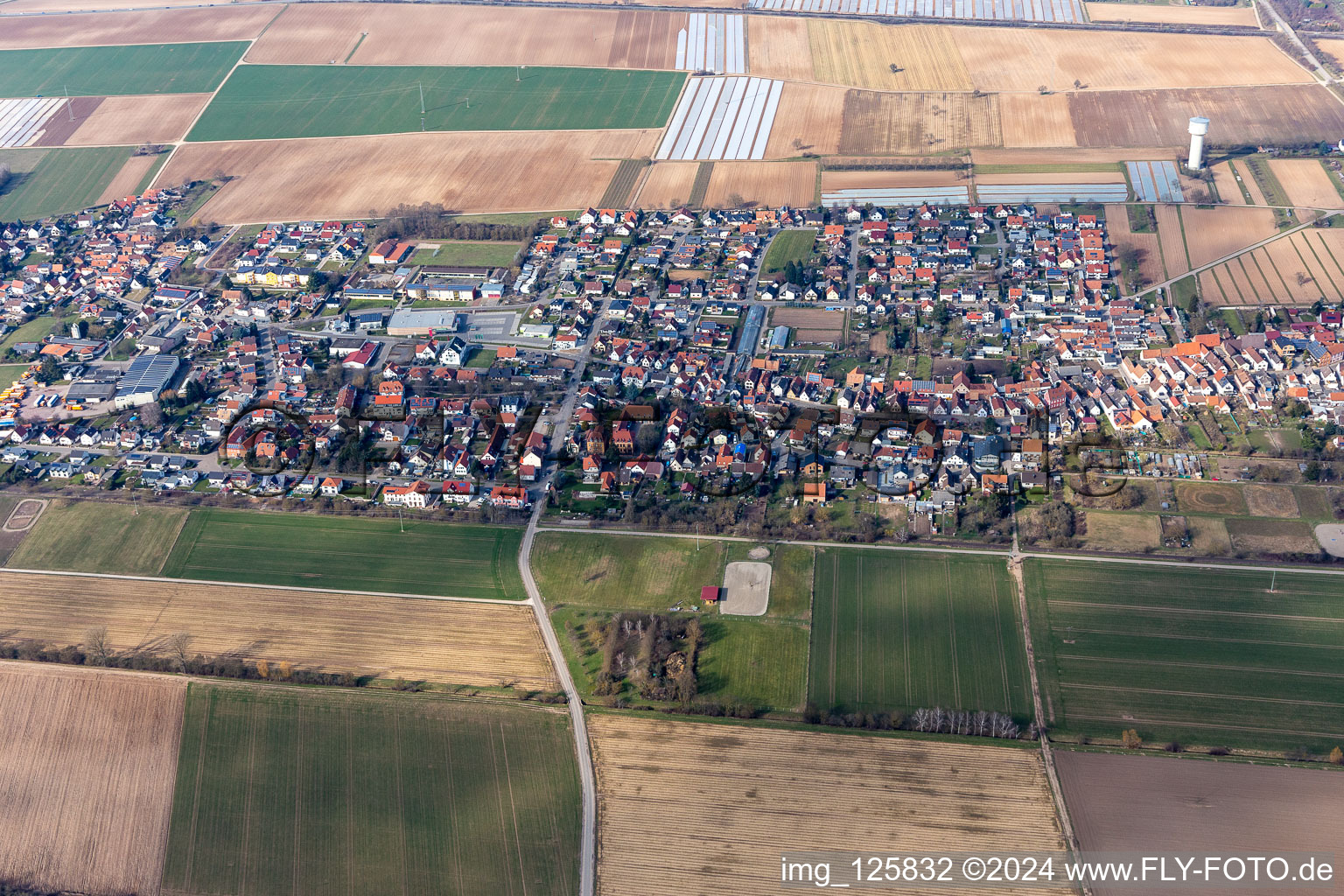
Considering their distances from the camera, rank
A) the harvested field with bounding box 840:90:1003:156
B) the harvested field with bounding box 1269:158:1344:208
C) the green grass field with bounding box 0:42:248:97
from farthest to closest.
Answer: the green grass field with bounding box 0:42:248:97 < the harvested field with bounding box 840:90:1003:156 < the harvested field with bounding box 1269:158:1344:208

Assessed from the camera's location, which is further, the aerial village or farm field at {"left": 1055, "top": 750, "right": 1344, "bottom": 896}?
the aerial village

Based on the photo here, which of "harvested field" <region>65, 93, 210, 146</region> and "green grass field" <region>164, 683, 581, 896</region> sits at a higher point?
"harvested field" <region>65, 93, 210, 146</region>

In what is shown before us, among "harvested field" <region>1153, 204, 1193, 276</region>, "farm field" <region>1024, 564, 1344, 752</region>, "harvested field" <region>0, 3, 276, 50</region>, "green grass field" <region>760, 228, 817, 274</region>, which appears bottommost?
"harvested field" <region>1153, 204, 1193, 276</region>

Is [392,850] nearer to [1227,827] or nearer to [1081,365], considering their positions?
[1227,827]

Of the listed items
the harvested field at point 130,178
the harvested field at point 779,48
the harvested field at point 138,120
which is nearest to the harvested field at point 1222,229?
the harvested field at point 779,48

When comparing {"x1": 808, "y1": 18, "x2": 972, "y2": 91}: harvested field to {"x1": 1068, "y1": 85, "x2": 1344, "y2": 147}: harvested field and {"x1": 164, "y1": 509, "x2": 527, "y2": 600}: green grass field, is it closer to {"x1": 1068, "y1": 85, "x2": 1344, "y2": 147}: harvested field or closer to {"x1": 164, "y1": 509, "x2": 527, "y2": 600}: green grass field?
{"x1": 1068, "y1": 85, "x2": 1344, "y2": 147}: harvested field

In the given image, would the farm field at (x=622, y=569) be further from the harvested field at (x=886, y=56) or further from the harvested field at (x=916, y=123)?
the harvested field at (x=886, y=56)

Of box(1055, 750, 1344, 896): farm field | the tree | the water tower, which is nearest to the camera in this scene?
box(1055, 750, 1344, 896): farm field

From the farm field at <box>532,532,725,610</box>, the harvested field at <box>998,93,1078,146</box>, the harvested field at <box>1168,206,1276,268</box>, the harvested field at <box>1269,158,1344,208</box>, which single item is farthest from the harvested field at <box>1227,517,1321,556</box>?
the harvested field at <box>998,93,1078,146</box>
